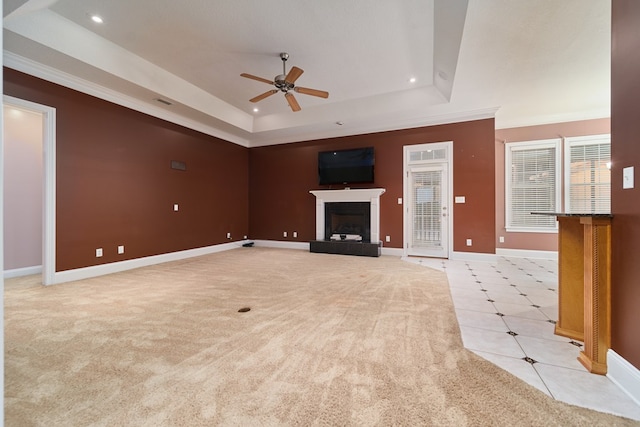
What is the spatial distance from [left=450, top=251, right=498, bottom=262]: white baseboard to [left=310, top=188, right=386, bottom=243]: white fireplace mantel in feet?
5.19

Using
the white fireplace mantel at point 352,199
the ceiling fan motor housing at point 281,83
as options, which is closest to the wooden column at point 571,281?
the ceiling fan motor housing at point 281,83

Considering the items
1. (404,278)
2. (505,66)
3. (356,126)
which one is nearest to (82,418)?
(404,278)

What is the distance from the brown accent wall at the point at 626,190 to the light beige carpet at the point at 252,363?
1.79ft

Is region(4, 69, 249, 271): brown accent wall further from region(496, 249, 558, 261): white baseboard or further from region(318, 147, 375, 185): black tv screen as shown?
region(496, 249, 558, 261): white baseboard

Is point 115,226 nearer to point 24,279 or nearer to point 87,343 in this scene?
point 24,279

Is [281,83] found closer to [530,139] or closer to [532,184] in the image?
[530,139]

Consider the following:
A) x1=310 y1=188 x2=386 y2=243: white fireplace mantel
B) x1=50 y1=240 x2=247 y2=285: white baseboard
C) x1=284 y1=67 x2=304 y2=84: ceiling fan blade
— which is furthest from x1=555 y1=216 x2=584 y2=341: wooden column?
x1=50 y1=240 x2=247 y2=285: white baseboard

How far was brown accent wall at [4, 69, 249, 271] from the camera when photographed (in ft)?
12.4

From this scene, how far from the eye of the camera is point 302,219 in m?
6.83

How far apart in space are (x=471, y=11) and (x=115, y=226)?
5599 mm

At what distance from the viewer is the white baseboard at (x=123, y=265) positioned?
378 cm

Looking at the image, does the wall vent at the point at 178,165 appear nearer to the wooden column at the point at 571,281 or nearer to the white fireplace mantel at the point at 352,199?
the white fireplace mantel at the point at 352,199

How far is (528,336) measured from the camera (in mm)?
2215

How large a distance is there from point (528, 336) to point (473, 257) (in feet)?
10.8
